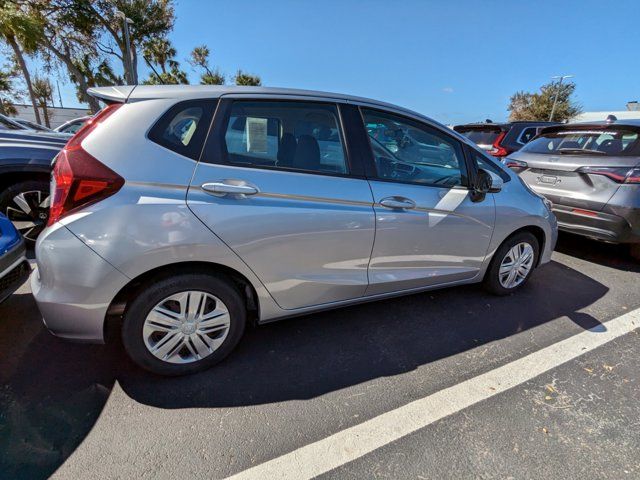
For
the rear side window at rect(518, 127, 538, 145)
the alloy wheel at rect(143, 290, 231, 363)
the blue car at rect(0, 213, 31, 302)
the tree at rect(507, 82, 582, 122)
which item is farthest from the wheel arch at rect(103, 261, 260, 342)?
the tree at rect(507, 82, 582, 122)

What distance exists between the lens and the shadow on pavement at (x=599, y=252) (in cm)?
427

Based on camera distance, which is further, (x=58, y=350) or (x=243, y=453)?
(x=58, y=350)

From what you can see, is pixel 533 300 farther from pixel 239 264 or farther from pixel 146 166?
pixel 146 166

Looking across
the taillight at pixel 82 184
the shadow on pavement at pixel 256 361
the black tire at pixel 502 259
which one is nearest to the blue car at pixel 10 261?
the shadow on pavement at pixel 256 361

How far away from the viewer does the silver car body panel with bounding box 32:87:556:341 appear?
1.80 metres

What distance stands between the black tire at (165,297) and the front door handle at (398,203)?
1.14 meters

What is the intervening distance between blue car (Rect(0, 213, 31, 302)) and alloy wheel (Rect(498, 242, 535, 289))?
3828 millimetres

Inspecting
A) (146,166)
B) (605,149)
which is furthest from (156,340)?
(605,149)

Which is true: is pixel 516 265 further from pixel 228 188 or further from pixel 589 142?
pixel 228 188

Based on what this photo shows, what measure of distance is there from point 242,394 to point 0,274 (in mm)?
1725

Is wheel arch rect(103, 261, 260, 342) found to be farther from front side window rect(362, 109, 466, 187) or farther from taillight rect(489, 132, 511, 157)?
taillight rect(489, 132, 511, 157)

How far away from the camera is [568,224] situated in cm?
414

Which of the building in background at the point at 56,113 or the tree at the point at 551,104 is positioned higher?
the tree at the point at 551,104

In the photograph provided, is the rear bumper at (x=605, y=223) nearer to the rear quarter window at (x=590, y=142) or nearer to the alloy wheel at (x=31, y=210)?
the rear quarter window at (x=590, y=142)
